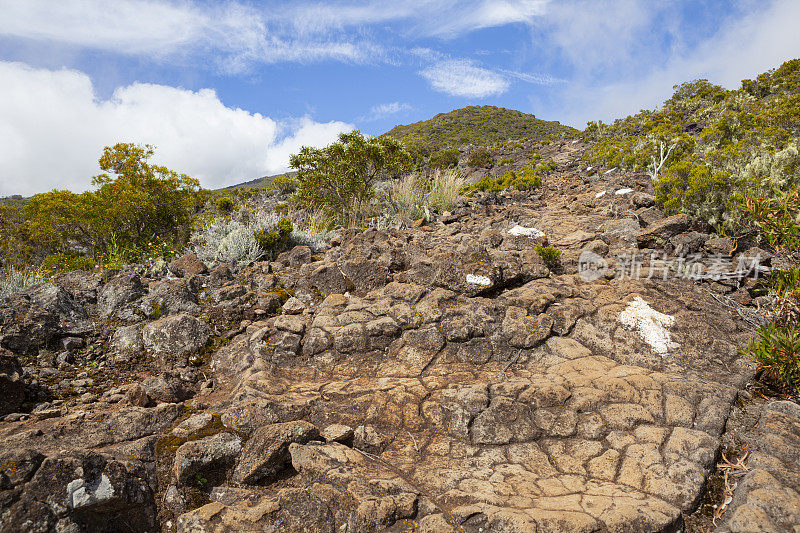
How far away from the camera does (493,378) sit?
4.09 m

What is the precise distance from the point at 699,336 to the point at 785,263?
7.46 ft

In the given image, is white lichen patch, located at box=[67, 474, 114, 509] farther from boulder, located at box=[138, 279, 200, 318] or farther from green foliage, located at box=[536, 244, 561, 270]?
green foliage, located at box=[536, 244, 561, 270]

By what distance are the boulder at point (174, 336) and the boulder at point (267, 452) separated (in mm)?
2298

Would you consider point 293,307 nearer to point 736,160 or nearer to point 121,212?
point 121,212

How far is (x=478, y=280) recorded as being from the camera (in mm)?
5441

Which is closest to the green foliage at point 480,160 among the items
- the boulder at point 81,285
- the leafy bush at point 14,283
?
the boulder at point 81,285

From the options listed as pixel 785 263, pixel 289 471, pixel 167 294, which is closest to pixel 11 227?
pixel 167 294

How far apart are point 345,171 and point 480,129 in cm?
5951

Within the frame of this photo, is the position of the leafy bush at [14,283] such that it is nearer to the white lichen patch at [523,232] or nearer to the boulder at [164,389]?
the boulder at [164,389]

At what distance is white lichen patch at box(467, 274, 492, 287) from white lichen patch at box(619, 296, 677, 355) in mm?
1655

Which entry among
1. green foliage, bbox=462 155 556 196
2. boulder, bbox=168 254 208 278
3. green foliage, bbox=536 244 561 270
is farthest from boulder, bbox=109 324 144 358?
green foliage, bbox=462 155 556 196

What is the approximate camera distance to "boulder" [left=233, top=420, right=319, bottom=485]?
278cm

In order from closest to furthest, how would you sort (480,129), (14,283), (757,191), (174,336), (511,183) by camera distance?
(174,336) < (14,283) < (757,191) < (511,183) < (480,129)

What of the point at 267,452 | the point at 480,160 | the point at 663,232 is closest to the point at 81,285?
the point at 267,452
